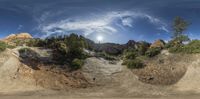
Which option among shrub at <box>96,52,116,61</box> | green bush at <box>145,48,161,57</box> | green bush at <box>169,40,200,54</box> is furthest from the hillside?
green bush at <box>169,40,200,54</box>

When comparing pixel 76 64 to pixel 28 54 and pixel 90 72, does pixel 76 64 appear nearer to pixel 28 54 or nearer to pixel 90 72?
pixel 90 72

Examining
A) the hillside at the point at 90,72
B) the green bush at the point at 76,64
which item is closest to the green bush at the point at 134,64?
the hillside at the point at 90,72

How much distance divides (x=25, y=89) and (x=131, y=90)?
10.7 meters

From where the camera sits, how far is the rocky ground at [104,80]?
1460 inches

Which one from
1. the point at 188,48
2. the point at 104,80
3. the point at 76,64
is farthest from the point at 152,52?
the point at 76,64

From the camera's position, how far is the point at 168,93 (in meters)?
37.4

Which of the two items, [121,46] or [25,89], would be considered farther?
[121,46]

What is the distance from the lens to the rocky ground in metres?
37.1

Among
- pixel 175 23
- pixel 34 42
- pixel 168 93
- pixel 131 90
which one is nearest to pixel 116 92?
pixel 131 90

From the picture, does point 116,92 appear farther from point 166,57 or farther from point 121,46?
point 121,46

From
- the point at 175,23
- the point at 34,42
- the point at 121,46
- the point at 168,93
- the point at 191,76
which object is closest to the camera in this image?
the point at 168,93

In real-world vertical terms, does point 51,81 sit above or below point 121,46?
below

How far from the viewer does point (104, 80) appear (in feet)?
134

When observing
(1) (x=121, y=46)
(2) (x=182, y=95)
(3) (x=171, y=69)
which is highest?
(1) (x=121, y=46)
